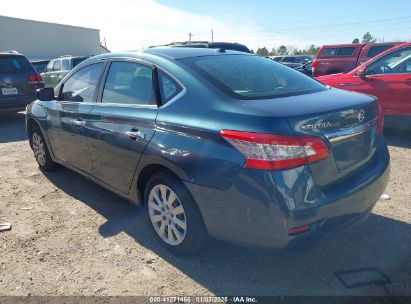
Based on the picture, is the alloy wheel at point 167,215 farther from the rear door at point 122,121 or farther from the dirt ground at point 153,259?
the rear door at point 122,121

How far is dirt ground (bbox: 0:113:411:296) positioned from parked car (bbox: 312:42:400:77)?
994 centimetres

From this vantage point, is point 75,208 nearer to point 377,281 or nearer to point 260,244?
point 260,244

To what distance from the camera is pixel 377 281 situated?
→ 2672 millimetres

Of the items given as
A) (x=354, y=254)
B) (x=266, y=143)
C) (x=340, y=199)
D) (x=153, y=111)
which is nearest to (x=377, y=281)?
(x=354, y=254)

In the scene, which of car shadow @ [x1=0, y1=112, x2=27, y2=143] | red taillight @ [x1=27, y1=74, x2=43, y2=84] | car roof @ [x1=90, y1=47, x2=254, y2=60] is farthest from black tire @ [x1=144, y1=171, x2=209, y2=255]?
red taillight @ [x1=27, y1=74, x2=43, y2=84]

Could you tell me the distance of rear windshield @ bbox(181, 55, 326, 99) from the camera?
285 centimetres

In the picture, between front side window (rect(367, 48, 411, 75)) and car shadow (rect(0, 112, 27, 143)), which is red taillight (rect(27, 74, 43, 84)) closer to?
car shadow (rect(0, 112, 27, 143))

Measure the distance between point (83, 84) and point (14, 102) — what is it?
6.03 meters

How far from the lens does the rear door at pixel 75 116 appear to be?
12.8 feet

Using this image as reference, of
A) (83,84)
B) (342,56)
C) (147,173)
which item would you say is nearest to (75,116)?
(83,84)

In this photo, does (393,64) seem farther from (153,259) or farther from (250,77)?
(153,259)

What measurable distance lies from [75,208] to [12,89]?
6298mm

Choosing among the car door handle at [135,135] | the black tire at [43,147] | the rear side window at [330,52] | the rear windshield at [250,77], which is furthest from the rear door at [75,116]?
the rear side window at [330,52]

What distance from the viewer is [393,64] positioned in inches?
248
